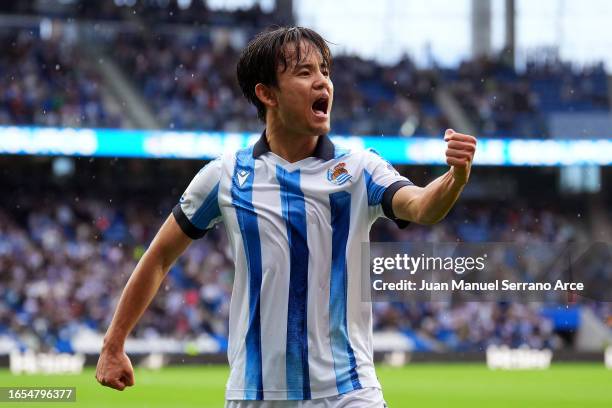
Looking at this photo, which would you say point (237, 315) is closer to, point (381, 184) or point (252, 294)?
point (252, 294)

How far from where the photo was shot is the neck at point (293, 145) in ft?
9.84

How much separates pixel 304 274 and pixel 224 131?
1493 centimetres

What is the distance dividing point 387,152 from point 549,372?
430 centimetres

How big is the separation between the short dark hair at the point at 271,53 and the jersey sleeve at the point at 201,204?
0.26 meters

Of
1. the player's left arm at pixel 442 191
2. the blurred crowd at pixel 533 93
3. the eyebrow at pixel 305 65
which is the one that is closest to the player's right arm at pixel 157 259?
the eyebrow at pixel 305 65

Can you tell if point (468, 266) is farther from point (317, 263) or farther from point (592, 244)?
point (317, 263)

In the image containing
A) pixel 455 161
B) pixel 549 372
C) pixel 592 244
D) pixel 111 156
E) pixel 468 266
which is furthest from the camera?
pixel 111 156

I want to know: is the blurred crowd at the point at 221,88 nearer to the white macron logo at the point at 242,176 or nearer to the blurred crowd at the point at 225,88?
the blurred crowd at the point at 225,88

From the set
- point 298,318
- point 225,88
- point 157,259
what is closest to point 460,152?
point 298,318

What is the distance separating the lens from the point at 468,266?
185 inches

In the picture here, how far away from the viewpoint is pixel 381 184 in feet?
9.45

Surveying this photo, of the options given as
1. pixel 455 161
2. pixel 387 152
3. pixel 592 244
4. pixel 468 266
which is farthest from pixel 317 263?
pixel 387 152

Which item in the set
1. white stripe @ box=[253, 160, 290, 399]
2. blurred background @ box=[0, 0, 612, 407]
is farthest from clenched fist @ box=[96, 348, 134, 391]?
blurred background @ box=[0, 0, 612, 407]

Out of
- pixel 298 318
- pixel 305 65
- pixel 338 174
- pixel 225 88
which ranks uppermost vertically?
pixel 225 88
